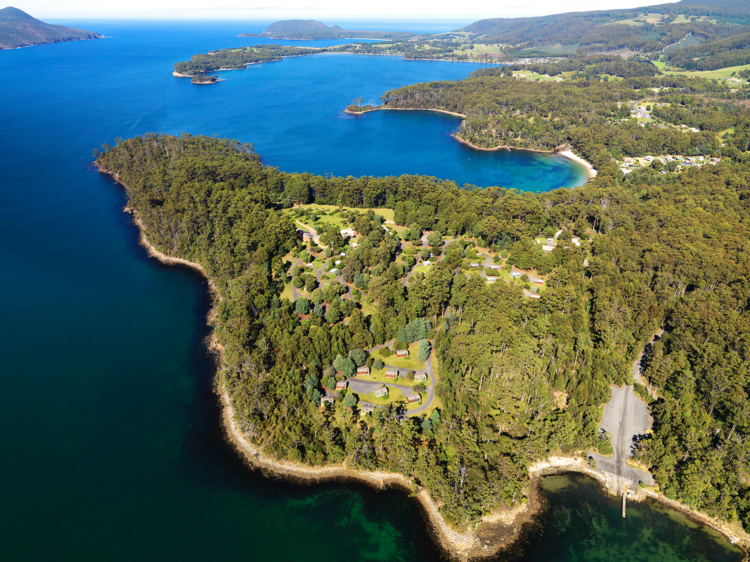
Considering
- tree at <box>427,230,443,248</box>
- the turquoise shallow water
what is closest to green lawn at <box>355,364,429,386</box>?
the turquoise shallow water

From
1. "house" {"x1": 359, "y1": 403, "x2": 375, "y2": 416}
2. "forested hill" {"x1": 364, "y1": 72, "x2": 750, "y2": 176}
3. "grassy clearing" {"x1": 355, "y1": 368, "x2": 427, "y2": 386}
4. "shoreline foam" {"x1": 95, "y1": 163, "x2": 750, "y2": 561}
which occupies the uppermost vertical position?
"forested hill" {"x1": 364, "y1": 72, "x2": 750, "y2": 176}

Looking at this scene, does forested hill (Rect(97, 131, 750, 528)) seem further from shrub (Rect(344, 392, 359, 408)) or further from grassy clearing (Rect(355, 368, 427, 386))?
grassy clearing (Rect(355, 368, 427, 386))

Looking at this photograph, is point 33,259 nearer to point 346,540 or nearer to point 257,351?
point 257,351

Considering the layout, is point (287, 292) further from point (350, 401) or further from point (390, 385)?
point (350, 401)

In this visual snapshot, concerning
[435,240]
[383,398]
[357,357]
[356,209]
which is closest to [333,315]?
[357,357]

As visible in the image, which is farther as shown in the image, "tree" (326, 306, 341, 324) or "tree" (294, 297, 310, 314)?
"tree" (294, 297, 310, 314)

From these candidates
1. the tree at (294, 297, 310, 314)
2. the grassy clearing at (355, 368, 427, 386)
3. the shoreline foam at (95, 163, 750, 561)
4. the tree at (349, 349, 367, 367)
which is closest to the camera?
the shoreline foam at (95, 163, 750, 561)

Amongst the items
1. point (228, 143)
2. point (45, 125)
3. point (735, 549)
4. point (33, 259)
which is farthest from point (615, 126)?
point (45, 125)
